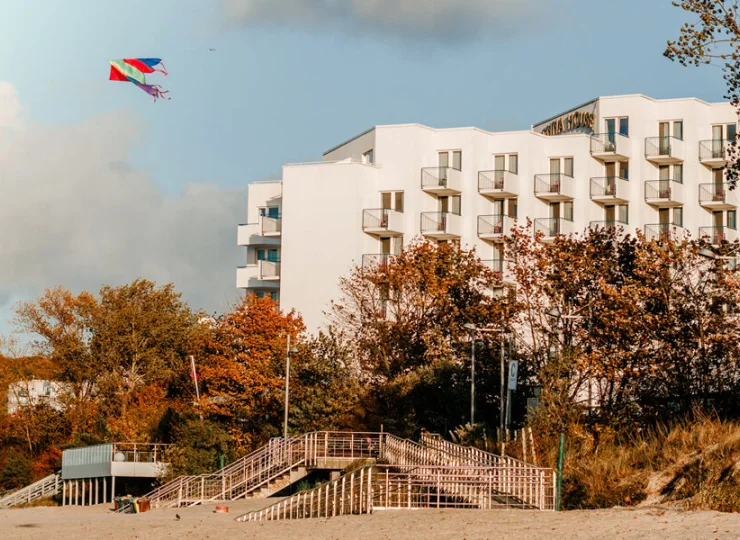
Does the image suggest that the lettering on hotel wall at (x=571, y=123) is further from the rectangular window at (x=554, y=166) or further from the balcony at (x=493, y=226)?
the balcony at (x=493, y=226)

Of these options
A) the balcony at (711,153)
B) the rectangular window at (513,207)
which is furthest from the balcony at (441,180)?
the balcony at (711,153)

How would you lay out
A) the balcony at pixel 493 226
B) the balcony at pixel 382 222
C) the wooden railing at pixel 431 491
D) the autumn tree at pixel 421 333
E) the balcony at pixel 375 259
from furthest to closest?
1. the balcony at pixel 493 226
2. the balcony at pixel 382 222
3. the balcony at pixel 375 259
4. the autumn tree at pixel 421 333
5. the wooden railing at pixel 431 491

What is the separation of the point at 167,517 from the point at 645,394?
17785 mm

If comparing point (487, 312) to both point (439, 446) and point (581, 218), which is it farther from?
point (581, 218)

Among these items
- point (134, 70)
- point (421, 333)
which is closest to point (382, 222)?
point (421, 333)

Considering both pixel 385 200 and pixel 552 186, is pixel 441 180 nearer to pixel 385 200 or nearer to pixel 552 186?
pixel 385 200

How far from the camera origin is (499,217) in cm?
7906

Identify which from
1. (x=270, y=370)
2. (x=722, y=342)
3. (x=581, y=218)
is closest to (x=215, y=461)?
(x=270, y=370)

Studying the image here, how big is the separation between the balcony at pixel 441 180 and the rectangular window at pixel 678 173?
13.8m

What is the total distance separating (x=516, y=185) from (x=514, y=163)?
1.50 meters

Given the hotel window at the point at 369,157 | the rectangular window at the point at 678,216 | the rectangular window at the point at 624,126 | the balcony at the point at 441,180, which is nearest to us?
the balcony at the point at 441,180

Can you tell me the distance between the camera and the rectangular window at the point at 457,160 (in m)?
79.4

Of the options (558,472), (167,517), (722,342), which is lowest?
(167,517)

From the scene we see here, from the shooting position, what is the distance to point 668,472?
94.7 ft
